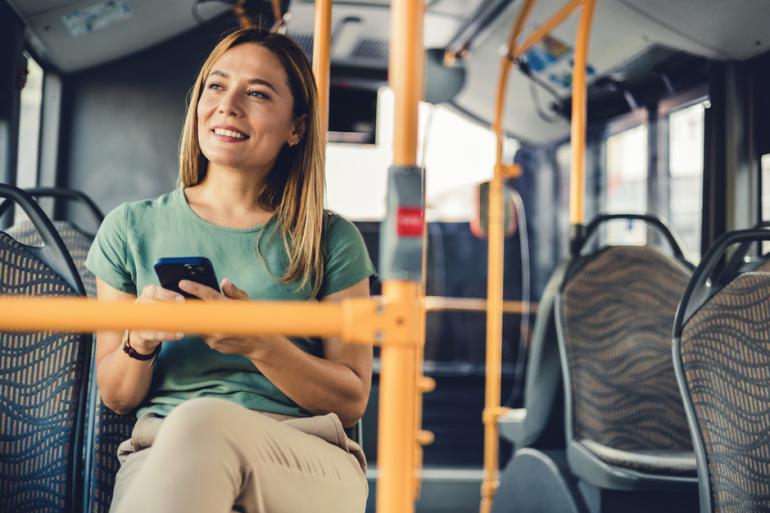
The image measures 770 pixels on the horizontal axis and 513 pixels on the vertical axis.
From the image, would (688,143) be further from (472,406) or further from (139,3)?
(472,406)

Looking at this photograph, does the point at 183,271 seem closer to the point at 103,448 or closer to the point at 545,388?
the point at 103,448

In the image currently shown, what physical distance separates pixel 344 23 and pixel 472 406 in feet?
9.95

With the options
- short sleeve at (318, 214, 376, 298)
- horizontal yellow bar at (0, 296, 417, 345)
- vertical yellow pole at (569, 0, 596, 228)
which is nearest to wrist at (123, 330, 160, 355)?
short sleeve at (318, 214, 376, 298)

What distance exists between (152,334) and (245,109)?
506 millimetres

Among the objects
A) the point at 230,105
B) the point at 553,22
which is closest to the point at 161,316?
the point at 230,105

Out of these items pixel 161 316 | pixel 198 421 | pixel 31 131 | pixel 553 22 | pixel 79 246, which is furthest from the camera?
pixel 31 131

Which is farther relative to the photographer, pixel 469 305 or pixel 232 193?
pixel 469 305

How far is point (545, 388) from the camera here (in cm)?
303

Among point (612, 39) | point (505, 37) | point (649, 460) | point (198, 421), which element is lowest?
point (649, 460)

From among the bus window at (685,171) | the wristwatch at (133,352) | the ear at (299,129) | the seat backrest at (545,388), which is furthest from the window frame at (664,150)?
the wristwatch at (133,352)

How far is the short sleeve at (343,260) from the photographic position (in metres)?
1.67

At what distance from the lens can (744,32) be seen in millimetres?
2889

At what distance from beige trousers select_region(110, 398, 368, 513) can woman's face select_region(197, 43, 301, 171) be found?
0.52m

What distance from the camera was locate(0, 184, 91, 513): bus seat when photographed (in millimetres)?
1721
